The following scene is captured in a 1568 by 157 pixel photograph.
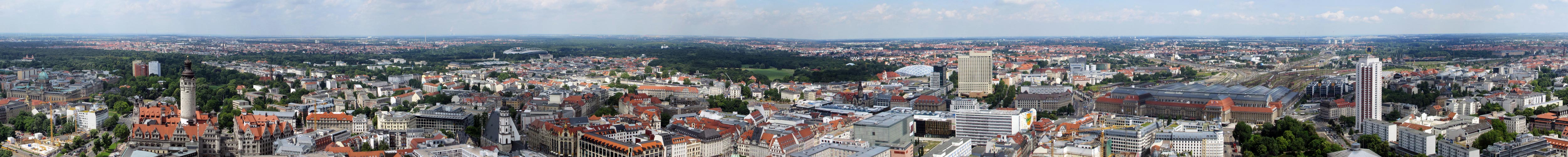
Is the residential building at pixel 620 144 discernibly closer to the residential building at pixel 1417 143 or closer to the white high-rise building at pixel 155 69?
the residential building at pixel 1417 143

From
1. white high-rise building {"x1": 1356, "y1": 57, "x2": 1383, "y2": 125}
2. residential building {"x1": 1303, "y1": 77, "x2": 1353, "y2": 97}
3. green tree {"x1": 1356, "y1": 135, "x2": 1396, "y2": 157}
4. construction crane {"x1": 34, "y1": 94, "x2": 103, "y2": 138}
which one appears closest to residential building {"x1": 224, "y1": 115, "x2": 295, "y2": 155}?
construction crane {"x1": 34, "y1": 94, "x2": 103, "y2": 138}

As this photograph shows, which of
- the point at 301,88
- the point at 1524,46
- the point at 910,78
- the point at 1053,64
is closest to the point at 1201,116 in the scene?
the point at 910,78

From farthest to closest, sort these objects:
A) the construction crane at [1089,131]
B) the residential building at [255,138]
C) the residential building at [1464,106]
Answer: the residential building at [1464,106] < the construction crane at [1089,131] < the residential building at [255,138]

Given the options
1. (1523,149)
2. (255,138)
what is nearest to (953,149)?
(1523,149)

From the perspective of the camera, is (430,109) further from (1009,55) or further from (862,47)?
(862,47)

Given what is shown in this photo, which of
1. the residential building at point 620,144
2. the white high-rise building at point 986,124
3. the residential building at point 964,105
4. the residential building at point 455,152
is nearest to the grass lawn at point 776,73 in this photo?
the residential building at point 964,105

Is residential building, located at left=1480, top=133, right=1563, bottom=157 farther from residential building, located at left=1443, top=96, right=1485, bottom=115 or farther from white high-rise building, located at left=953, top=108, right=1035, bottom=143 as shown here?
residential building, located at left=1443, top=96, right=1485, bottom=115
